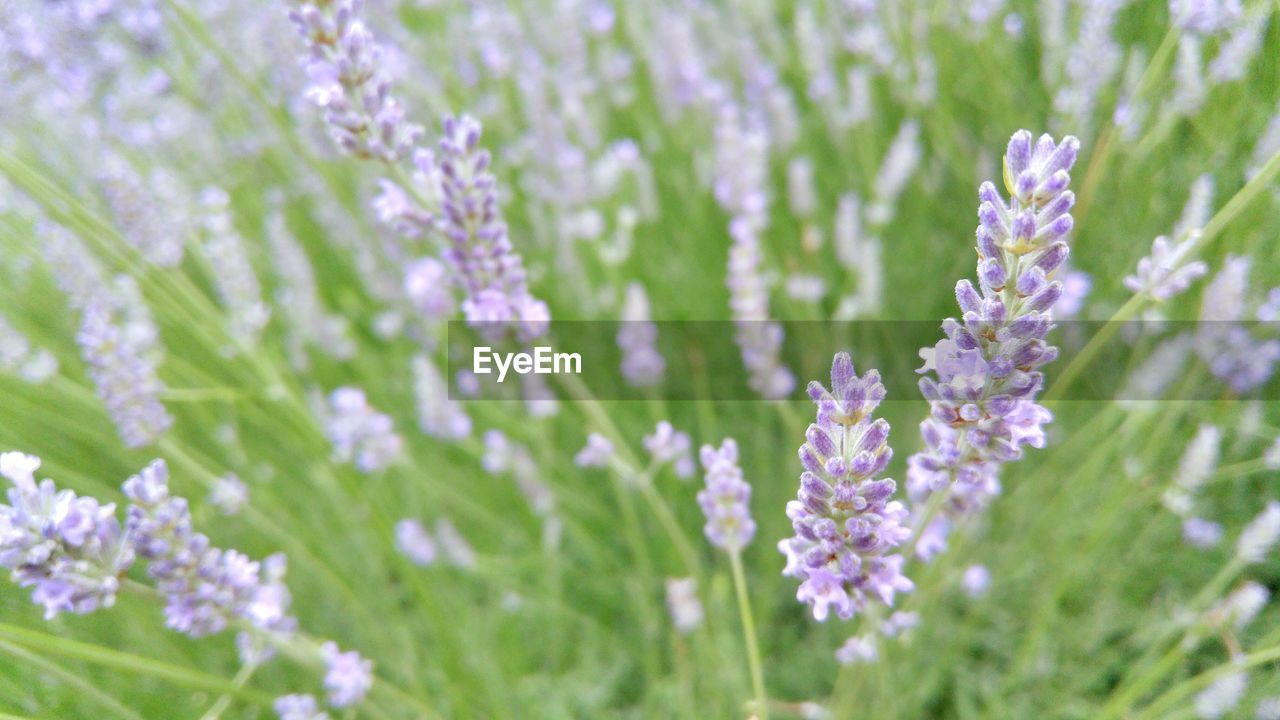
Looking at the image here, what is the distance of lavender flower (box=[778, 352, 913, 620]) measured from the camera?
69cm

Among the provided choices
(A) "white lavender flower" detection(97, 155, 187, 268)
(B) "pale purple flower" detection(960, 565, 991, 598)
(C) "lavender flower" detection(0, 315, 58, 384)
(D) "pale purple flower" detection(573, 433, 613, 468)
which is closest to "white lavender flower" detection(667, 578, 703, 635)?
(D) "pale purple flower" detection(573, 433, 613, 468)

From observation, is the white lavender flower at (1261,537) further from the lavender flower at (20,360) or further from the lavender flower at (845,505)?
the lavender flower at (20,360)

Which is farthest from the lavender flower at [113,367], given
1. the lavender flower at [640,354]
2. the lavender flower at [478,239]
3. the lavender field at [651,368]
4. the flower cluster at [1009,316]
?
the flower cluster at [1009,316]

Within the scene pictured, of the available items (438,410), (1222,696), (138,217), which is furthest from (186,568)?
(1222,696)

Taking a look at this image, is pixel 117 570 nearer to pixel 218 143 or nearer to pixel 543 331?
pixel 543 331

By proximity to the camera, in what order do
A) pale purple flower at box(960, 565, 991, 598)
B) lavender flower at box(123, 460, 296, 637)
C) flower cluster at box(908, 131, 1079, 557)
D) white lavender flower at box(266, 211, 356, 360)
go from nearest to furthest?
1. flower cluster at box(908, 131, 1079, 557)
2. lavender flower at box(123, 460, 296, 637)
3. pale purple flower at box(960, 565, 991, 598)
4. white lavender flower at box(266, 211, 356, 360)

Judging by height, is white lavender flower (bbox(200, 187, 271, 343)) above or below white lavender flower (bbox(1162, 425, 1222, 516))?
above

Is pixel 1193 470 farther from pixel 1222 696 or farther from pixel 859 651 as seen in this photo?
pixel 859 651

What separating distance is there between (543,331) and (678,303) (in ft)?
3.06

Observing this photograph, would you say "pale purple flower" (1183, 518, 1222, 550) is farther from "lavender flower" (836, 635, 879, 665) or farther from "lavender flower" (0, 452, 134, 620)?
"lavender flower" (0, 452, 134, 620)

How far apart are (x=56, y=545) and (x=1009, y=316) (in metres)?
0.90

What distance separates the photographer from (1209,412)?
142cm

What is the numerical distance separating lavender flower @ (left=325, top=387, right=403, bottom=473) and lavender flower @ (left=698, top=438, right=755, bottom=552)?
762mm

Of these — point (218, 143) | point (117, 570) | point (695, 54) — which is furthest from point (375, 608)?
point (695, 54)
